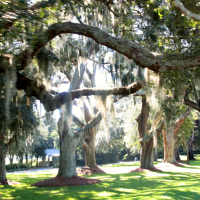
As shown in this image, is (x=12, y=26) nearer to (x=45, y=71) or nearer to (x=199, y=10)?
(x=45, y=71)

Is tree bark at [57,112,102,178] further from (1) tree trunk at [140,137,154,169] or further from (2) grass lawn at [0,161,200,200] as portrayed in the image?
(1) tree trunk at [140,137,154,169]

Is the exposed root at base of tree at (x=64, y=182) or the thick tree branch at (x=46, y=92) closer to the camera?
the thick tree branch at (x=46, y=92)

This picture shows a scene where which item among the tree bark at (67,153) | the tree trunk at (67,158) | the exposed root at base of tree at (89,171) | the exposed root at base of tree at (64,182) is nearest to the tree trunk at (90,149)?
the exposed root at base of tree at (89,171)

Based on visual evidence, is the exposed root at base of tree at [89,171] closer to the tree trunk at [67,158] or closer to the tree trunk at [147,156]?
the tree trunk at [147,156]

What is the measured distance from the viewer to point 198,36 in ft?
22.7

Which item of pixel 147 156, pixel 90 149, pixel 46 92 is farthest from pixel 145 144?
pixel 46 92

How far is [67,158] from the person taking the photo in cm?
1205

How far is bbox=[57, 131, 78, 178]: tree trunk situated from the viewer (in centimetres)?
1191

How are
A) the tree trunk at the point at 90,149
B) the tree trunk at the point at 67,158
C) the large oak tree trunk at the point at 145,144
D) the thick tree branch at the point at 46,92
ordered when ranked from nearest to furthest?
the thick tree branch at the point at 46,92 < the tree trunk at the point at 67,158 < the large oak tree trunk at the point at 145,144 < the tree trunk at the point at 90,149

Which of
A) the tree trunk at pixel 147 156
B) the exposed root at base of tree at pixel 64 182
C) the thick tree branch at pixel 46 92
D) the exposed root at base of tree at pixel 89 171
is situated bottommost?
the exposed root at base of tree at pixel 89 171

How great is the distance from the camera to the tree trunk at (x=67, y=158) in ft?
39.1

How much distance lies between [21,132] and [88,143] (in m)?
7.10

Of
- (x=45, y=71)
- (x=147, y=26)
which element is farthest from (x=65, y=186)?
(x=147, y=26)

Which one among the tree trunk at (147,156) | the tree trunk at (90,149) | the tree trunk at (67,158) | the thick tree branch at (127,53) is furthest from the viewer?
Result: the tree trunk at (90,149)
